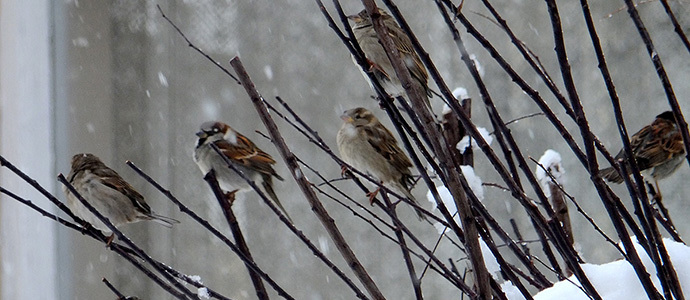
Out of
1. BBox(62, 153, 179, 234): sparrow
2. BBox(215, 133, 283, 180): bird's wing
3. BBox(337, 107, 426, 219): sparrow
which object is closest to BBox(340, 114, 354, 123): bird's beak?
BBox(337, 107, 426, 219): sparrow

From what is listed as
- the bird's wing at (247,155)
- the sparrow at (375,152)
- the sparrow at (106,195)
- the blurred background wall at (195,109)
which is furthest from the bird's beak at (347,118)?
the blurred background wall at (195,109)

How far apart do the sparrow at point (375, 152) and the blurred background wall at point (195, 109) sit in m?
1.15

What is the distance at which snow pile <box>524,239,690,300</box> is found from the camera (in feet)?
2.20

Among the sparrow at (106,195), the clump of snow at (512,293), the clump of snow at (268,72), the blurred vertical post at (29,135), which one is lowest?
the clump of snow at (512,293)

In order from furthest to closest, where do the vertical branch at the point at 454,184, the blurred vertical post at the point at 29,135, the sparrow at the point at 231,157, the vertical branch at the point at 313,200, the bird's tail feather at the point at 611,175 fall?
1. the blurred vertical post at the point at 29,135
2. the sparrow at the point at 231,157
3. the bird's tail feather at the point at 611,175
4. the vertical branch at the point at 313,200
5. the vertical branch at the point at 454,184

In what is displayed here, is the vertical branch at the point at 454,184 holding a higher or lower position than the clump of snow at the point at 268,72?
lower

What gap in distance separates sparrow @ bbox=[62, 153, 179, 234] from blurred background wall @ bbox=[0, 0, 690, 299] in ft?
4.24

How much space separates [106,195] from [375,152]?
0.70 meters

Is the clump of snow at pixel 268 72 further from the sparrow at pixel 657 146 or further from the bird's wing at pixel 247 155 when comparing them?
the sparrow at pixel 657 146

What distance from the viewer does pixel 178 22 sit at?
392 cm

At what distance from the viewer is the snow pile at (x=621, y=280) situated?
67 centimetres

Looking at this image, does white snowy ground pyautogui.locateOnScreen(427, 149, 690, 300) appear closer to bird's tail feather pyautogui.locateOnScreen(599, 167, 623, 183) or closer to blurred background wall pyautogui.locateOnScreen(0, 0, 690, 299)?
bird's tail feather pyautogui.locateOnScreen(599, 167, 623, 183)

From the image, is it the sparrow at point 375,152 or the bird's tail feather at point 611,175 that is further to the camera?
the sparrow at point 375,152

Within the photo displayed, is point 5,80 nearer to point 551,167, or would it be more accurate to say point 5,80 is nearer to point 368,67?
point 551,167
